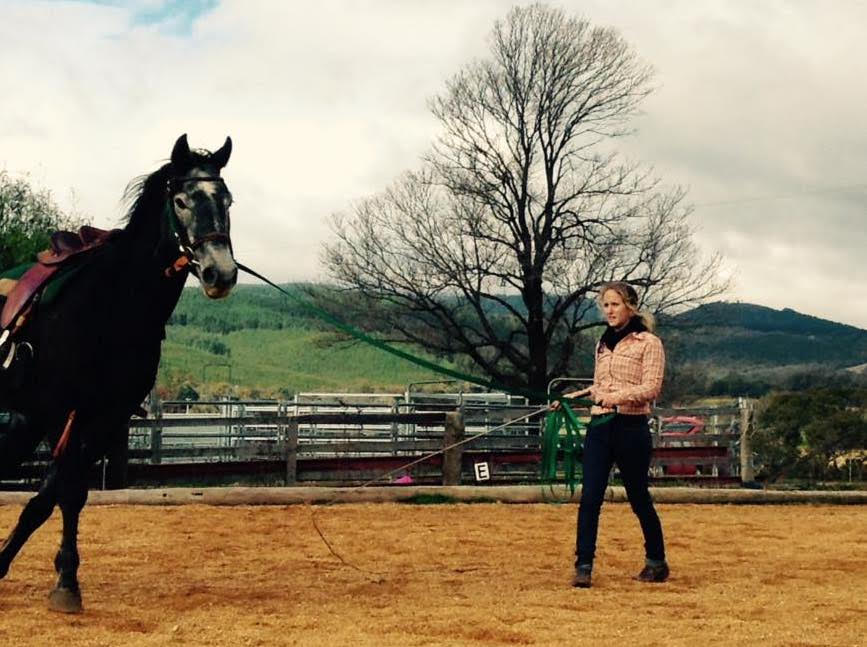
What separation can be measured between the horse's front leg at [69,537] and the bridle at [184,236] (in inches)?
50.5

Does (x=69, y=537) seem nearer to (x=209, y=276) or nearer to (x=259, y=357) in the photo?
(x=209, y=276)

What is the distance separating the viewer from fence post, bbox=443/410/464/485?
1593 centimetres

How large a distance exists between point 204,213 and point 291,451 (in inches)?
392

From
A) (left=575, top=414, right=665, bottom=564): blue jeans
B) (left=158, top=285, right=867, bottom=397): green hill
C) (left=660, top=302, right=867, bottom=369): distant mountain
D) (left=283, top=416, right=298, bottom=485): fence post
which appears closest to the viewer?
(left=575, top=414, right=665, bottom=564): blue jeans

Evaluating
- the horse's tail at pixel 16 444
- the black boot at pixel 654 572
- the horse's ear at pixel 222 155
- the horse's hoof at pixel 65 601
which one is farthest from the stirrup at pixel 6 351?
the black boot at pixel 654 572

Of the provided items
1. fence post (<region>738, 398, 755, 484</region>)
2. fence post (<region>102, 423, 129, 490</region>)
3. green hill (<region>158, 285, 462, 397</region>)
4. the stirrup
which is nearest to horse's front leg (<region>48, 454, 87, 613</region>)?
the stirrup

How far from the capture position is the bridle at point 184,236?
6.25 m

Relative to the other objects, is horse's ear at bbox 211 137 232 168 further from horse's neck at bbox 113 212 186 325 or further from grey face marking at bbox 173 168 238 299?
horse's neck at bbox 113 212 186 325

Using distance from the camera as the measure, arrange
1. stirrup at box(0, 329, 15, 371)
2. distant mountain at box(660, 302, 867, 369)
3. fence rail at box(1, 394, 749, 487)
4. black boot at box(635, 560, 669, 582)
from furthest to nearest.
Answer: distant mountain at box(660, 302, 867, 369) → fence rail at box(1, 394, 749, 487) → black boot at box(635, 560, 669, 582) → stirrup at box(0, 329, 15, 371)

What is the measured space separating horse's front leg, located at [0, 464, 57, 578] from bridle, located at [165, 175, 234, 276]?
149 cm

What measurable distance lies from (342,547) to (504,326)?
23.2 meters

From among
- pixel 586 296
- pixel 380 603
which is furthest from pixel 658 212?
pixel 380 603

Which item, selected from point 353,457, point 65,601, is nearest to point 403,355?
point 65,601

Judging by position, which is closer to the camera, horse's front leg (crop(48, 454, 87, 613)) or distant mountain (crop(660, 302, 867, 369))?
horse's front leg (crop(48, 454, 87, 613))
